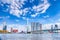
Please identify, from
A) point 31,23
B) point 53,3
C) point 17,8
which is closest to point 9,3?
point 17,8

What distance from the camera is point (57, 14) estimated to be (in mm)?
3170

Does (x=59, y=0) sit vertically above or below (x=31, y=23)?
above

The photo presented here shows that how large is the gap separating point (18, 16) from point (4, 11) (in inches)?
14.4

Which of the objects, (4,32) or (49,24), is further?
(4,32)

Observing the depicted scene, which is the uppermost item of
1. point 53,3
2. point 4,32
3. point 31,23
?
point 53,3

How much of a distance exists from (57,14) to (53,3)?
0.94 feet

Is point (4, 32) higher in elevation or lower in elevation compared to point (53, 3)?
lower

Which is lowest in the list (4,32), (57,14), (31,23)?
(4,32)

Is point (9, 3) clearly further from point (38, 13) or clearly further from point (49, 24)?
point (49, 24)

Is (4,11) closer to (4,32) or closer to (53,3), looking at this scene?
(4,32)

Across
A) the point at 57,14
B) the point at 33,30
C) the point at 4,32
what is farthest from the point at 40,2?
the point at 4,32

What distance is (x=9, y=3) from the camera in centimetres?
318

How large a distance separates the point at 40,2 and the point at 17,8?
59 centimetres

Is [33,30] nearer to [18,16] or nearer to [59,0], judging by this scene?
[18,16]
